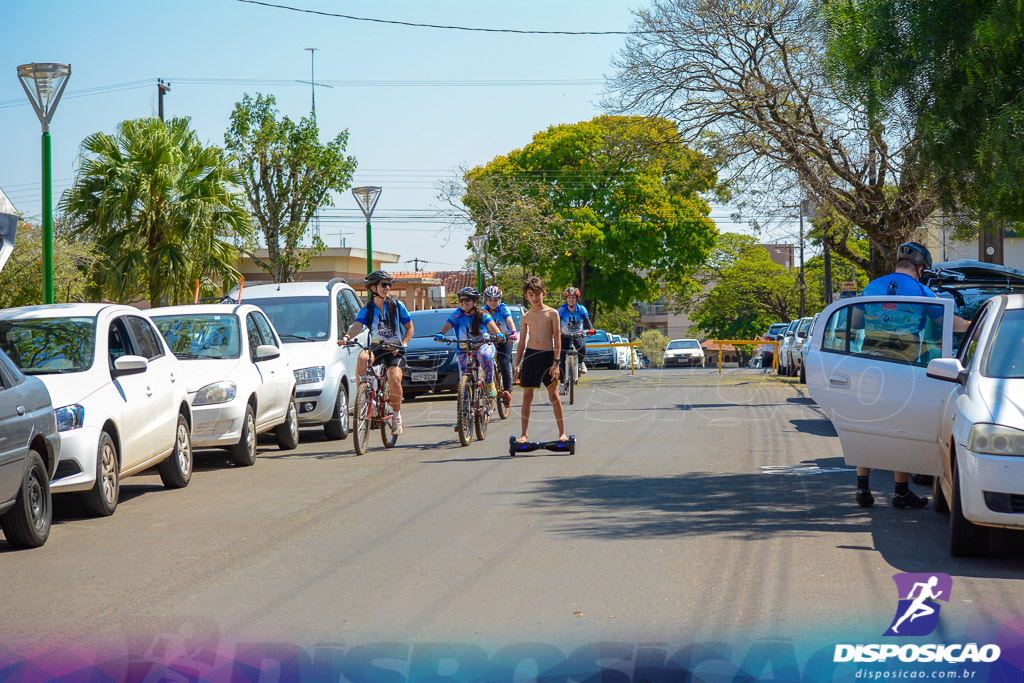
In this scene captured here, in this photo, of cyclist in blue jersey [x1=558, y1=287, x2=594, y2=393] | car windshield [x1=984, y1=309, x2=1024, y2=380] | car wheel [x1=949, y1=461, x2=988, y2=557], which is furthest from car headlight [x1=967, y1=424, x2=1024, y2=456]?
cyclist in blue jersey [x1=558, y1=287, x2=594, y2=393]

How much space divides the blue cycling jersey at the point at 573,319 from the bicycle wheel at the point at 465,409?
19.4ft

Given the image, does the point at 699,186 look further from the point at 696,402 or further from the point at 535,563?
the point at 535,563

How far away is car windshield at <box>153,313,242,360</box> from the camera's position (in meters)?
12.9

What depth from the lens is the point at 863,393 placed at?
8242mm

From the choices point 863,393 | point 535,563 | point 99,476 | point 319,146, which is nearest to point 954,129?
point 863,393

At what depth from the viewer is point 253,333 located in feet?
44.5

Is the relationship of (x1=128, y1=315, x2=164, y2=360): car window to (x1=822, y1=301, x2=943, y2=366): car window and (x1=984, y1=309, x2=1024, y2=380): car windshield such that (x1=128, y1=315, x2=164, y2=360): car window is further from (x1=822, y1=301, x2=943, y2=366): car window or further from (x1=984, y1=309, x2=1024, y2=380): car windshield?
(x1=984, y1=309, x2=1024, y2=380): car windshield

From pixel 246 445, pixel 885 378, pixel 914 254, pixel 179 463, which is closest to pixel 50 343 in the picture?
pixel 179 463

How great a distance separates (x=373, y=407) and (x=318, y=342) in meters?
2.28

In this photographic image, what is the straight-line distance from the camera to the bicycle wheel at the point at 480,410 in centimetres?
1387

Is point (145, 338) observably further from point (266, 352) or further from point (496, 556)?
point (496, 556)

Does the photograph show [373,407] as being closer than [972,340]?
No

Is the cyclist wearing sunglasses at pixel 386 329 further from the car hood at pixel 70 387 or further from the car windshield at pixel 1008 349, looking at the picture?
the car windshield at pixel 1008 349

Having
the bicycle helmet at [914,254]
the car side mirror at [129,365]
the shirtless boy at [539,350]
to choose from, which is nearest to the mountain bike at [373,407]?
the shirtless boy at [539,350]
